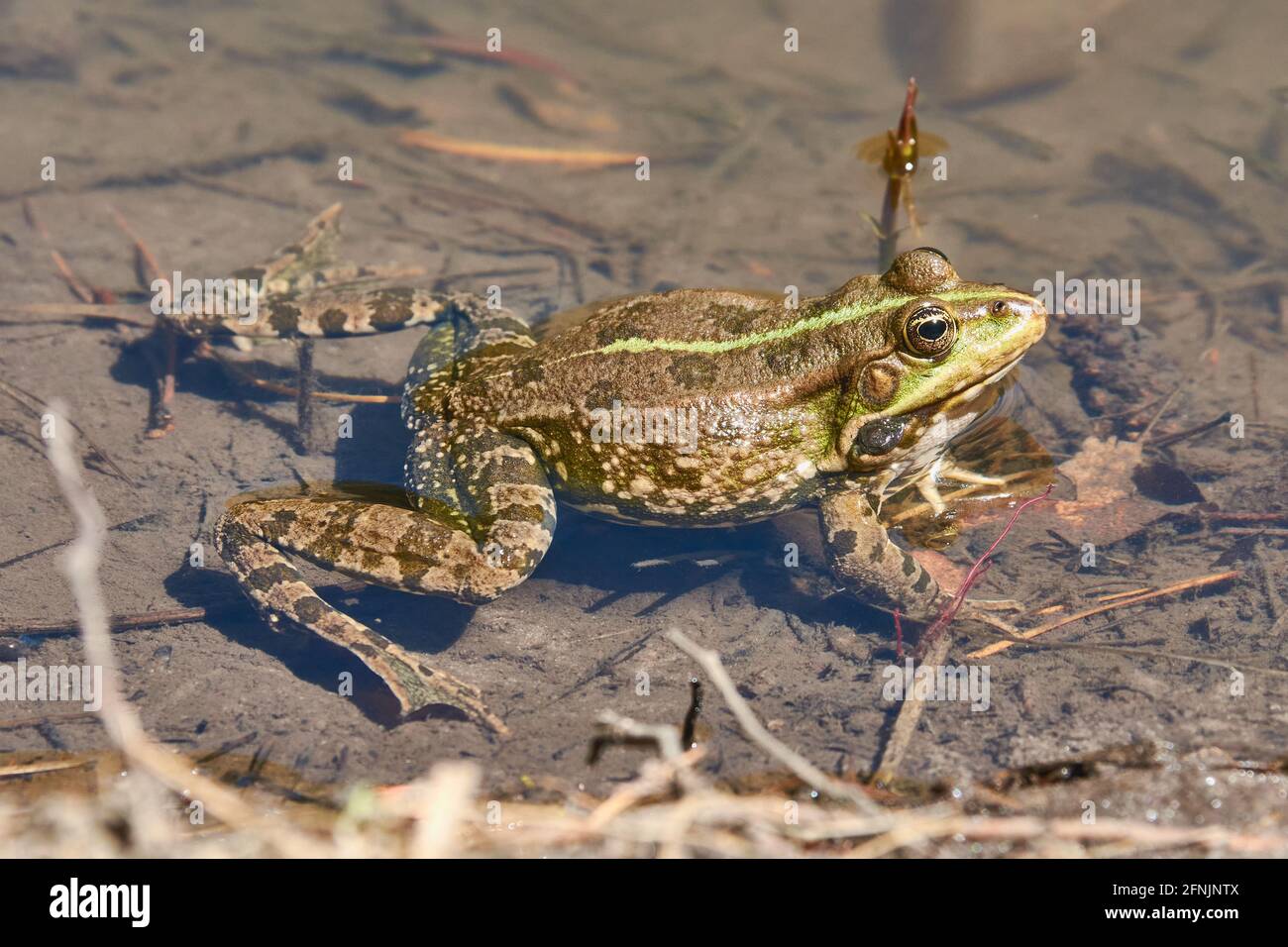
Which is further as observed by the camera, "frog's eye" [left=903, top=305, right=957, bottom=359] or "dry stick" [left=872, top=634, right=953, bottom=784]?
"frog's eye" [left=903, top=305, right=957, bottom=359]

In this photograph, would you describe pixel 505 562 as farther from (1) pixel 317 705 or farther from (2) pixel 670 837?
(2) pixel 670 837

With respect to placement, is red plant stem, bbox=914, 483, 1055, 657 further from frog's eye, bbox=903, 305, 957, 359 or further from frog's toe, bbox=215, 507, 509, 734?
frog's toe, bbox=215, 507, 509, 734

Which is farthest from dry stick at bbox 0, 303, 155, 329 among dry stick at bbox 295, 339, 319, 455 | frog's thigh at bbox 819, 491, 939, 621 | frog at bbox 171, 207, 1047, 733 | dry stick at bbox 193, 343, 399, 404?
frog's thigh at bbox 819, 491, 939, 621

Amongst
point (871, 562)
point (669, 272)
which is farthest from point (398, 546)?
point (669, 272)

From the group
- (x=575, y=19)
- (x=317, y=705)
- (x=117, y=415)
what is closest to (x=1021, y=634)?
(x=317, y=705)

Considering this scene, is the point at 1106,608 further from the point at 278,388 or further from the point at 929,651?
the point at 278,388

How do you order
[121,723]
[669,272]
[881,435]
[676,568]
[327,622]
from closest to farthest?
[121,723] < [327,622] < [881,435] < [676,568] < [669,272]
